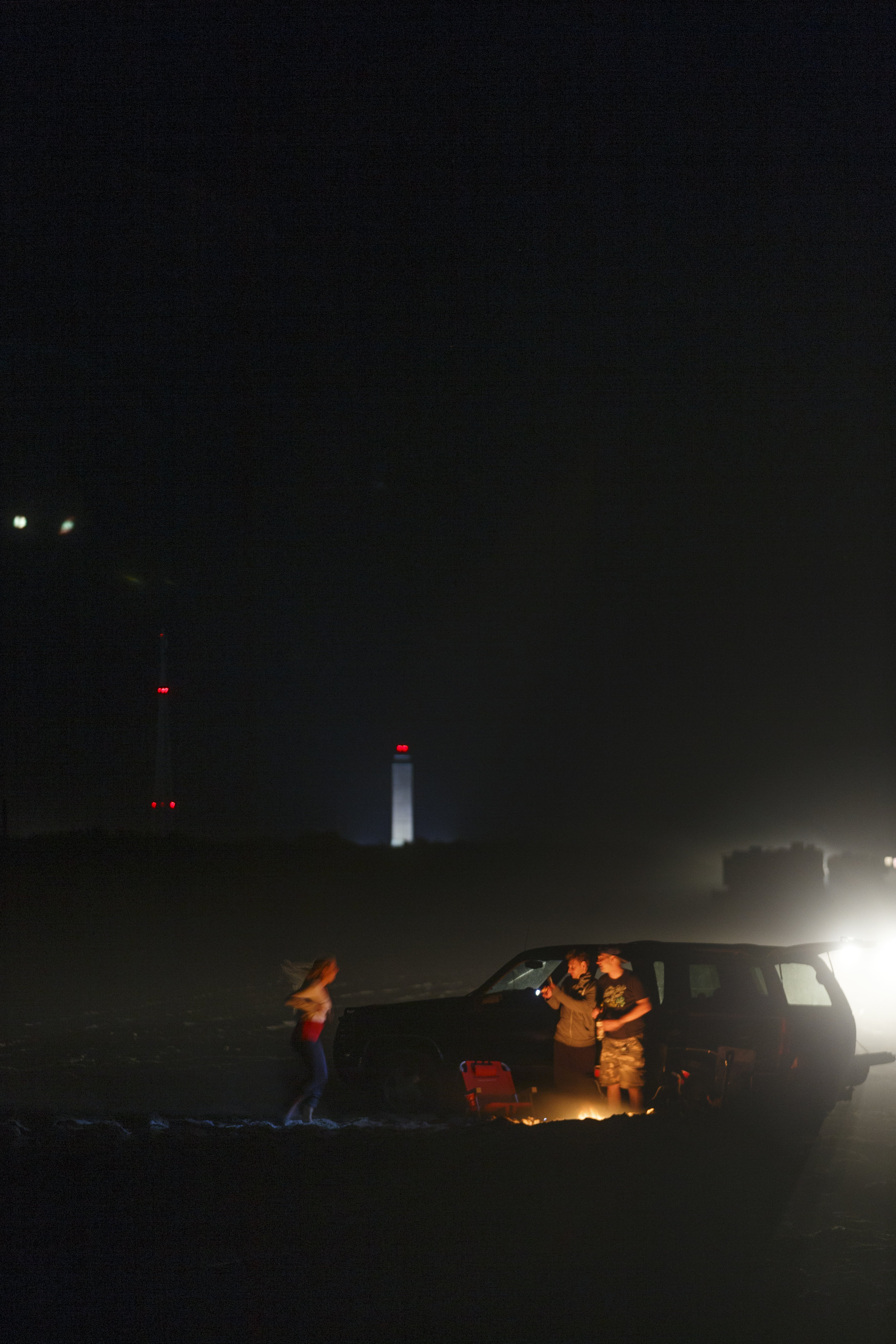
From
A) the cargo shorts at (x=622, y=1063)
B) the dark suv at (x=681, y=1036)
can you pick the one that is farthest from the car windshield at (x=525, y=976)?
the cargo shorts at (x=622, y=1063)

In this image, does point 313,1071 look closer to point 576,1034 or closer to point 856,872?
point 576,1034

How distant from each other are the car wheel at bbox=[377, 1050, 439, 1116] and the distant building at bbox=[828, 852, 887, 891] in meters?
30.2

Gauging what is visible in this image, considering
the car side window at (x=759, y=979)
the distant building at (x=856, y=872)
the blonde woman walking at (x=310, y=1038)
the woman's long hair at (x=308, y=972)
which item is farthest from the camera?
the distant building at (x=856, y=872)

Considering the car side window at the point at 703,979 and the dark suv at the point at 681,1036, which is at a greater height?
the car side window at the point at 703,979

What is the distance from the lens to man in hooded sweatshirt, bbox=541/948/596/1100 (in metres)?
8.91

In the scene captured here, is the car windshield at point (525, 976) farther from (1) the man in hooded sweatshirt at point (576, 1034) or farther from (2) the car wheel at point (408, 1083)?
(1) the man in hooded sweatshirt at point (576, 1034)

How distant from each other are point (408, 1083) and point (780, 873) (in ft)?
132

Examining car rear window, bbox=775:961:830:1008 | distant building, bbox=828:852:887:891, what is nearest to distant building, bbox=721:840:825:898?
distant building, bbox=828:852:887:891

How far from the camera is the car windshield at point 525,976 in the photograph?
34.1 ft

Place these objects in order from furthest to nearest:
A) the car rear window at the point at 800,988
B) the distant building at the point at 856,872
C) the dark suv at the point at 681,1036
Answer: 1. the distant building at the point at 856,872
2. the car rear window at the point at 800,988
3. the dark suv at the point at 681,1036

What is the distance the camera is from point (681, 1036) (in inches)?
360

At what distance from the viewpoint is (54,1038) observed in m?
15.2

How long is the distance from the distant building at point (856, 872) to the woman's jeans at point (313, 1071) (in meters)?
31.1

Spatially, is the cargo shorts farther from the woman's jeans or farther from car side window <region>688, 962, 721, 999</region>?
the woman's jeans
